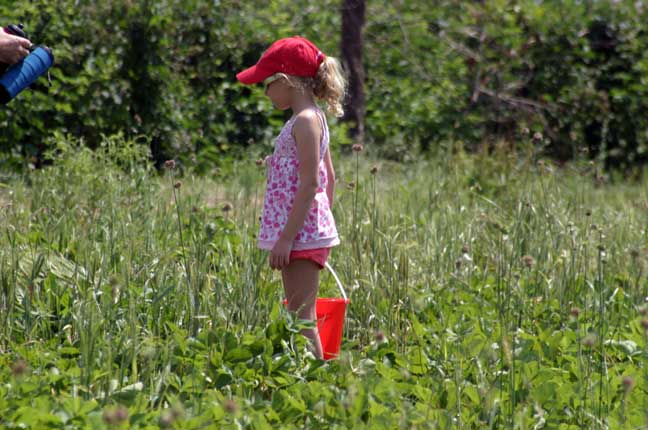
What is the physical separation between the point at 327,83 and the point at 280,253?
2.20ft

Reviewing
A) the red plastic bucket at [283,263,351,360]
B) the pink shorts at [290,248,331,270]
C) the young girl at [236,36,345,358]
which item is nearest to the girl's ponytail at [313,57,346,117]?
the young girl at [236,36,345,358]

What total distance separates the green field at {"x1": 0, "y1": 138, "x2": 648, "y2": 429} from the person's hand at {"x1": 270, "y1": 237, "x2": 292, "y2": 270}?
0.18 m

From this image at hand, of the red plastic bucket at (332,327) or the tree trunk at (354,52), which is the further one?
the tree trunk at (354,52)

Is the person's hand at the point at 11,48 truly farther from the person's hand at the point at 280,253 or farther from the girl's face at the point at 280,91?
the person's hand at the point at 280,253

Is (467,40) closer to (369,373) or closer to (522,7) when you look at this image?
(522,7)

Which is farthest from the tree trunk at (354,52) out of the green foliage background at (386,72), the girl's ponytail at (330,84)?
the girl's ponytail at (330,84)

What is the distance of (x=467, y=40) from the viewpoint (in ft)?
37.3

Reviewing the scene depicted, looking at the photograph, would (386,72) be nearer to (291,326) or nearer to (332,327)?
(332,327)

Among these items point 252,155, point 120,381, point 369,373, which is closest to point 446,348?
point 369,373

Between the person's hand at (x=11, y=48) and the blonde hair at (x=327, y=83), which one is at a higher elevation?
the person's hand at (x=11, y=48)

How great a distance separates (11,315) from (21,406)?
77 cm

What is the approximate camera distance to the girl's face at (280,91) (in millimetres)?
3475

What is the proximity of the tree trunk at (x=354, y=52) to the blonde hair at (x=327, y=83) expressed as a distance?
19.4 ft

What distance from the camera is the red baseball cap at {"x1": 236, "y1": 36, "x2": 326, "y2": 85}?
341cm
